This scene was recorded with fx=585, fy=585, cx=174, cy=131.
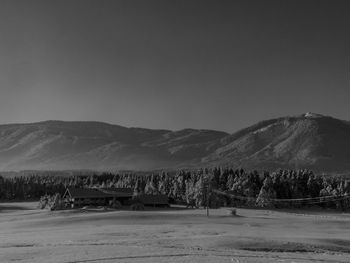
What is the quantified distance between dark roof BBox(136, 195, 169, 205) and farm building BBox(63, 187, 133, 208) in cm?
504

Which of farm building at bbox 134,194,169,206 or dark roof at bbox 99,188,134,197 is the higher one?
dark roof at bbox 99,188,134,197

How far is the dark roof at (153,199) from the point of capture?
6235 inches

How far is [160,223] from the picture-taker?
105938 mm

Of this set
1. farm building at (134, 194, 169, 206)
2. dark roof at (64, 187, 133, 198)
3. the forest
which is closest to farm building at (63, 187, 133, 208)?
dark roof at (64, 187, 133, 198)

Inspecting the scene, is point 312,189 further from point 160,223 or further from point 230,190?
point 160,223

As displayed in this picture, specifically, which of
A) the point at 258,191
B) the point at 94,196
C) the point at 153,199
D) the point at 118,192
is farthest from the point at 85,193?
the point at 258,191

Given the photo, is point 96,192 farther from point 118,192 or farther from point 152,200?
point 152,200

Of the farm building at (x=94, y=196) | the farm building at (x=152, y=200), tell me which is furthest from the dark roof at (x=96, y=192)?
the farm building at (x=152, y=200)

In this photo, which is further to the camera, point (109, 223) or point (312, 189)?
point (312, 189)

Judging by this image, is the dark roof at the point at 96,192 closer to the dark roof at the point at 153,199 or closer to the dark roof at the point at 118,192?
the dark roof at the point at 118,192

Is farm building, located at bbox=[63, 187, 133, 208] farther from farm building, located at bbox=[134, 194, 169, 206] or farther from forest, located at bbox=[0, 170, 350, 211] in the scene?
farm building, located at bbox=[134, 194, 169, 206]

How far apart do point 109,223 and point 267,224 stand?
94.9 feet

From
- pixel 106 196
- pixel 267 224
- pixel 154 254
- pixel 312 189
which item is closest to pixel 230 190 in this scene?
pixel 312 189

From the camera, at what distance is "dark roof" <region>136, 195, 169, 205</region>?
158375 mm
